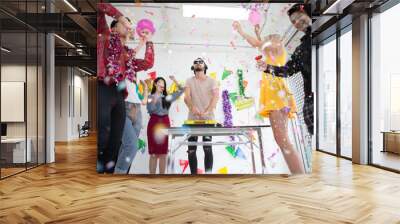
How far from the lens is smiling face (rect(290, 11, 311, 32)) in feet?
20.7

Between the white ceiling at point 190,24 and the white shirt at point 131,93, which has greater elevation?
the white ceiling at point 190,24

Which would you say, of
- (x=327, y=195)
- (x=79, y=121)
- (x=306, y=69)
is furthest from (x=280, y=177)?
(x=79, y=121)

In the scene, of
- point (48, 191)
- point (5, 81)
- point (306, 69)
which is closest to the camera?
point (48, 191)

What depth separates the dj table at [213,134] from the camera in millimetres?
6180

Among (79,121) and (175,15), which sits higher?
(175,15)

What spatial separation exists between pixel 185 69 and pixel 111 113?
57.4 inches

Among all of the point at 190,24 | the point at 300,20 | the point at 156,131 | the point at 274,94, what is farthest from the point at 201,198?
the point at 300,20

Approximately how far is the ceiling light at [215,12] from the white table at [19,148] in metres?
3.65

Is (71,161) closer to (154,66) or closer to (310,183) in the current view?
(154,66)

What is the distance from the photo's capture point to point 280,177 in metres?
6.11

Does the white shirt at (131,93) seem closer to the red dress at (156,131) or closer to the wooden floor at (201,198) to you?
the red dress at (156,131)

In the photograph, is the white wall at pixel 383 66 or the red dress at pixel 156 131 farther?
the white wall at pixel 383 66

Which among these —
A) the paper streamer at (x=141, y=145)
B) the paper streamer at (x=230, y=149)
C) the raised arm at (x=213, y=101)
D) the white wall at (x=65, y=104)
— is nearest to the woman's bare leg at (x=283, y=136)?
the paper streamer at (x=230, y=149)

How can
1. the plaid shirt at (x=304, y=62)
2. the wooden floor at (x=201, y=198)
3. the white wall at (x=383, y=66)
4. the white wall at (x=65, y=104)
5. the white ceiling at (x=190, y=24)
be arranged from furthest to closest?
1. the white wall at (x=65, y=104)
2. the white wall at (x=383, y=66)
3. the plaid shirt at (x=304, y=62)
4. the white ceiling at (x=190, y=24)
5. the wooden floor at (x=201, y=198)
